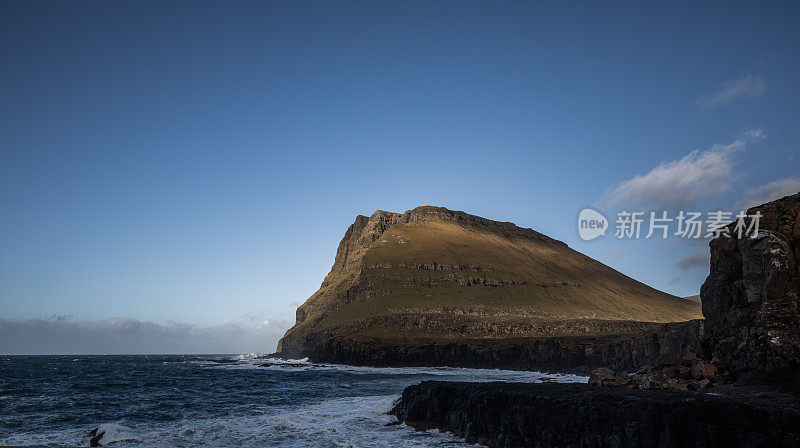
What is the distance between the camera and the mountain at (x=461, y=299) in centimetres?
11188

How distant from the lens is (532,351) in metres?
73.5

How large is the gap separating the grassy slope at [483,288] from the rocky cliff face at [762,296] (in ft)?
301

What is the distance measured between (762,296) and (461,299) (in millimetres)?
125228

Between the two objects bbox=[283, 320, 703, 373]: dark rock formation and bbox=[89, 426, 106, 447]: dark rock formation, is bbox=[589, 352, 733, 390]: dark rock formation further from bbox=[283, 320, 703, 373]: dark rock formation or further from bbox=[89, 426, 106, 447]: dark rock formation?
bbox=[89, 426, 106, 447]: dark rock formation

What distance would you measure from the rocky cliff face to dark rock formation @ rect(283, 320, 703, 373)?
49.3ft

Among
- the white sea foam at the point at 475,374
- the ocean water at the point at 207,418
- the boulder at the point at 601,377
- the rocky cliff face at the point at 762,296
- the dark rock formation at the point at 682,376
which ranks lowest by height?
the white sea foam at the point at 475,374

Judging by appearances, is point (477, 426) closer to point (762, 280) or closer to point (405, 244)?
point (762, 280)

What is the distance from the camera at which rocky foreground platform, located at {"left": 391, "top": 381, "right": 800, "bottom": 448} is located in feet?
41.5

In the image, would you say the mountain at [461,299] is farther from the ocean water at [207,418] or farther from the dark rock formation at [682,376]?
the dark rock formation at [682,376]

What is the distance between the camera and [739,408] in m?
12.9

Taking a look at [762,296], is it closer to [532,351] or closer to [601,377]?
[601,377]

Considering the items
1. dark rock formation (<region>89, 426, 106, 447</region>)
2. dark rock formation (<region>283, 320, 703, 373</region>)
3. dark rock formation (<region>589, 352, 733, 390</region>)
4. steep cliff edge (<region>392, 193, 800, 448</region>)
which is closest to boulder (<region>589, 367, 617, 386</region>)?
dark rock formation (<region>589, 352, 733, 390</region>)

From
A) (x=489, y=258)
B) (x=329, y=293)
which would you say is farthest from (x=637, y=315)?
(x=329, y=293)


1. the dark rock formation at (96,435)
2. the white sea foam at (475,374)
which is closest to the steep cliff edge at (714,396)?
the dark rock formation at (96,435)
